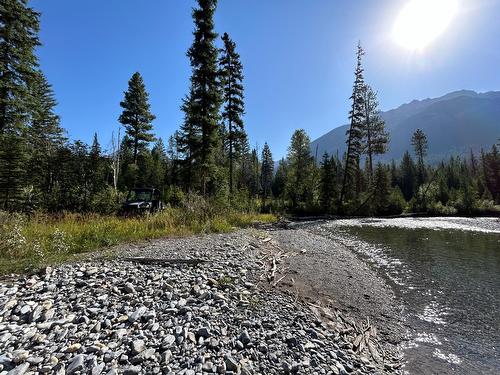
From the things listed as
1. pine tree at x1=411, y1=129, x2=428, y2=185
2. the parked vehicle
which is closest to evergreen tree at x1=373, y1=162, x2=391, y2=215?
pine tree at x1=411, y1=129, x2=428, y2=185

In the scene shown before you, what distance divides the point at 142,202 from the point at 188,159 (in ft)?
36.7

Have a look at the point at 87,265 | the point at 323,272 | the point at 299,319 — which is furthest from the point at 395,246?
the point at 87,265

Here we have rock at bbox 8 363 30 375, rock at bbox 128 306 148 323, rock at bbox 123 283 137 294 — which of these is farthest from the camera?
rock at bbox 123 283 137 294

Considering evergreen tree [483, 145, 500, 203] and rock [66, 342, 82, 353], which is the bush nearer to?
rock [66, 342, 82, 353]

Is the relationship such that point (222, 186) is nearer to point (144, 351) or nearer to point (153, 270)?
point (153, 270)

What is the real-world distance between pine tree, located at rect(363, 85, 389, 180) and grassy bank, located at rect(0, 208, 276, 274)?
32292mm

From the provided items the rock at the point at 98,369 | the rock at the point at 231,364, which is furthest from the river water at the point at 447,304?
the rock at the point at 98,369

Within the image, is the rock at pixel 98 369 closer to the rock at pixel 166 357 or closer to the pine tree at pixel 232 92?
the rock at pixel 166 357

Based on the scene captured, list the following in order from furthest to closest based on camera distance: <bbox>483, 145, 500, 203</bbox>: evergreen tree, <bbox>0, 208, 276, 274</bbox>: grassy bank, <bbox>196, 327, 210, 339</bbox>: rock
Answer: <bbox>483, 145, 500, 203</bbox>: evergreen tree → <bbox>0, 208, 276, 274</bbox>: grassy bank → <bbox>196, 327, 210, 339</bbox>: rock

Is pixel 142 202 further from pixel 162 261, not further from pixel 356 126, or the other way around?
pixel 356 126

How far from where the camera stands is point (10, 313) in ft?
12.9

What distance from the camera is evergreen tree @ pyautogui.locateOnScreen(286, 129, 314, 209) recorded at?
140 ft

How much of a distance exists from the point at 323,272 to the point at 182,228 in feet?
20.0

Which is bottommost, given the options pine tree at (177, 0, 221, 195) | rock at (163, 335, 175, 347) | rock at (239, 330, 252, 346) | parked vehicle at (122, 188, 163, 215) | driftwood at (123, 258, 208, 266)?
rock at (239, 330, 252, 346)
